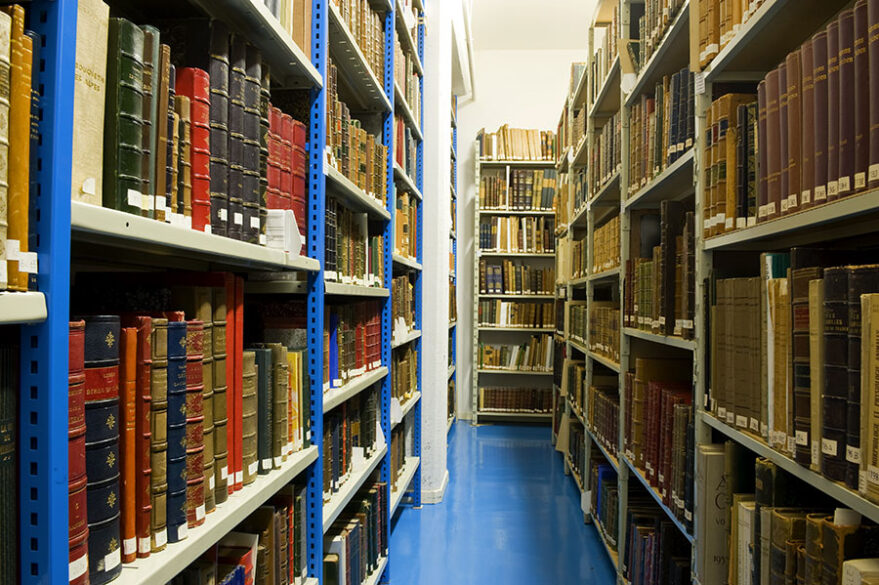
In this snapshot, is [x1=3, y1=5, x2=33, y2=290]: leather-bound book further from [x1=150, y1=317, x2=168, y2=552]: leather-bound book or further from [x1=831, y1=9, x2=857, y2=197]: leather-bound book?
[x1=831, y1=9, x2=857, y2=197]: leather-bound book

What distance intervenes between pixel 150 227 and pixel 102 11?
0.89 feet

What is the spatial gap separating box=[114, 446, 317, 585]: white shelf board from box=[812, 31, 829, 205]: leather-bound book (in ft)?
3.66

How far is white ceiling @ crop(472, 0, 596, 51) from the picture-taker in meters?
5.12

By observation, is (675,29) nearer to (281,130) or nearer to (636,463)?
(281,130)

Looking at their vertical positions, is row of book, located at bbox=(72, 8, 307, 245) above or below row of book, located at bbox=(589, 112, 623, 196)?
below

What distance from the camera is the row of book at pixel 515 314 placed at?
18.5ft

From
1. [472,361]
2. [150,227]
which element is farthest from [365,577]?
[472,361]

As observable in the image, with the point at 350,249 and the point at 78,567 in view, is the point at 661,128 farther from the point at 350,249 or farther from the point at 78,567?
the point at 78,567

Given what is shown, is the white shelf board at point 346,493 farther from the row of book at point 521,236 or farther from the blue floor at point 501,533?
the row of book at point 521,236

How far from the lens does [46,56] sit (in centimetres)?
62

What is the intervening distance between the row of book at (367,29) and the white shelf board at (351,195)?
1.57 feet

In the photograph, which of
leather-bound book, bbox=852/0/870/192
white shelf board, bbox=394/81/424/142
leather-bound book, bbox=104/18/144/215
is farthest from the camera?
white shelf board, bbox=394/81/424/142

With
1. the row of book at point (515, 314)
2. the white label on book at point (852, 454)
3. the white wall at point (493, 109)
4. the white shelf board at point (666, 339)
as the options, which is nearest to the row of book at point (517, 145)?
the white wall at point (493, 109)

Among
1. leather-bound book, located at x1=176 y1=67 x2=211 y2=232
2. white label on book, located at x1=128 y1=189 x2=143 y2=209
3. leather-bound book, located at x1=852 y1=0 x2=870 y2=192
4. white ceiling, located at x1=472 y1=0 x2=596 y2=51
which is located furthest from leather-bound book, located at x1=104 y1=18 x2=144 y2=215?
white ceiling, located at x1=472 y1=0 x2=596 y2=51
